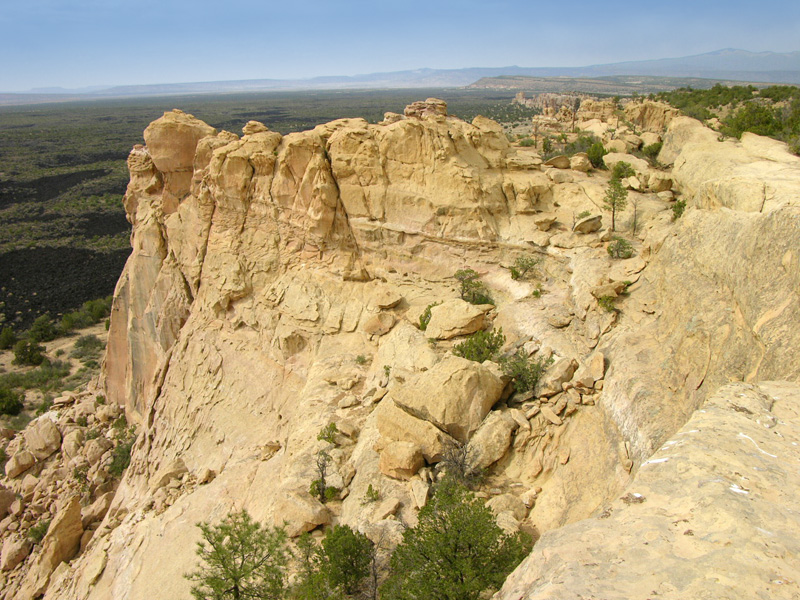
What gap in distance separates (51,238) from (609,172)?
72865 mm

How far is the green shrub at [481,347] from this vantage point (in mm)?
15641

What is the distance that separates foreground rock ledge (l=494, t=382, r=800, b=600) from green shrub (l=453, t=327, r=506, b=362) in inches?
311

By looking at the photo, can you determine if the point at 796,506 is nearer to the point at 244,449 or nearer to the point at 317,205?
the point at 244,449

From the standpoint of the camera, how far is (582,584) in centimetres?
552

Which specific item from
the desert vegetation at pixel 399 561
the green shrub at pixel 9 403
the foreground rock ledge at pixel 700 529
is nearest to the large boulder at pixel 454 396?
the desert vegetation at pixel 399 561

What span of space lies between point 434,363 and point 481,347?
167 cm

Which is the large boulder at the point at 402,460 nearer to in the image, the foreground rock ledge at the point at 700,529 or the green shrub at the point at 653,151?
the foreground rock ledge at the point at 700,529

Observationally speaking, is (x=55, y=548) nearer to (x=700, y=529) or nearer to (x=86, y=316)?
(x=700, y=529)

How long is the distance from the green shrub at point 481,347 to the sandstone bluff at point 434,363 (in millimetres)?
514

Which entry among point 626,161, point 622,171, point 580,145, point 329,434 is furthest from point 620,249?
point 580,145

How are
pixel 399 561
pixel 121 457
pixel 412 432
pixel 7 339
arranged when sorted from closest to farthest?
pixel 399 561
pixel 412 432
pixel 121 457
pixel 7 339

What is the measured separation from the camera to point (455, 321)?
1761 centimetres

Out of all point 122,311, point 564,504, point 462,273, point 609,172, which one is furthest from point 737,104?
point 122,311

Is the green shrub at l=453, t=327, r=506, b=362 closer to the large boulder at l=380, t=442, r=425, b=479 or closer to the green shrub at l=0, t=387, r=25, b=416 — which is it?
the large boulder at l=380, t=442, r=425, b=479
